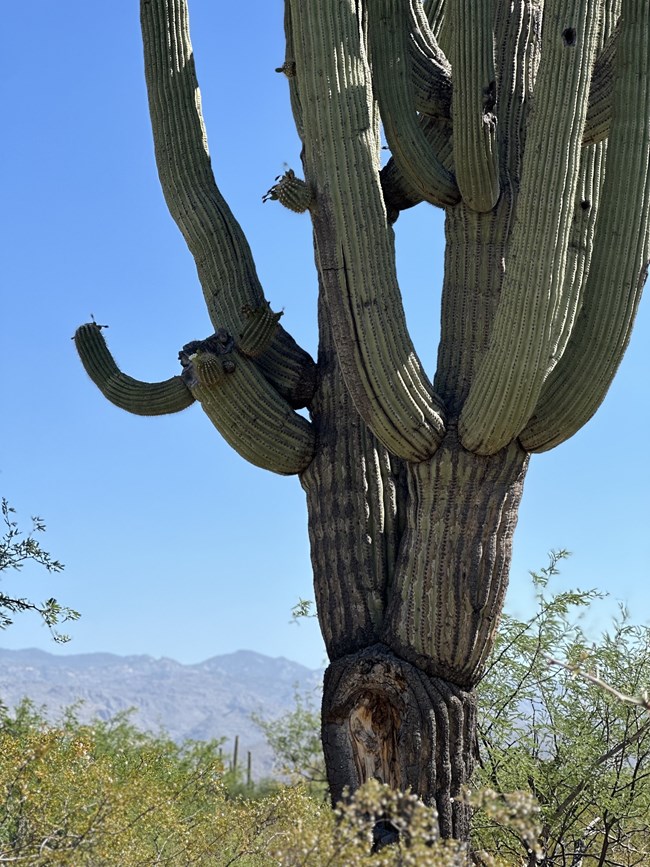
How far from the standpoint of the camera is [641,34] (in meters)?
5.70

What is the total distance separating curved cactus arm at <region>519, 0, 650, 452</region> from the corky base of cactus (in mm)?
1241

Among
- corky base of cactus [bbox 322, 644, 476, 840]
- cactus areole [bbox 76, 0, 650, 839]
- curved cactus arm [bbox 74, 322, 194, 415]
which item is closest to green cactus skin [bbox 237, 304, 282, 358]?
cactus areole [bbox 76, 0, 650, 839]

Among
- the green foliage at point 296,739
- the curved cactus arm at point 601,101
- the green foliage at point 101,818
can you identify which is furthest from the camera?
the green foliage at point 296,739

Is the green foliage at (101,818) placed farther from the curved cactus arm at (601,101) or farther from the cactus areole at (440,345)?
the curved cactus arm at (601,101)

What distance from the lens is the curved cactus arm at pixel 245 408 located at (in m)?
6.09

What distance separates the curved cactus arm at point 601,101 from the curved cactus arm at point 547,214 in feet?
2.66

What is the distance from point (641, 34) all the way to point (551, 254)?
1.27 meters

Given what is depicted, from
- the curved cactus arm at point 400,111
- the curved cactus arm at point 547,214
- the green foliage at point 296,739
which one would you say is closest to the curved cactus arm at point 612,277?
the curved cactus arm at point 547,214

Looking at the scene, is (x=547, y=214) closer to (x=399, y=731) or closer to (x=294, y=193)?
(x=294, y=193)

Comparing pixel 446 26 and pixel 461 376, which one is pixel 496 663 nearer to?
pixel 461 376

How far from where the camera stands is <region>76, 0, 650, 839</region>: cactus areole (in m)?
5.40

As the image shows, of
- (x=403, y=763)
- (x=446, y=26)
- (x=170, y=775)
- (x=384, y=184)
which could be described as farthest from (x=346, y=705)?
(x=170, y=775)

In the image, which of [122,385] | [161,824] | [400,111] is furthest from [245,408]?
[161,824]

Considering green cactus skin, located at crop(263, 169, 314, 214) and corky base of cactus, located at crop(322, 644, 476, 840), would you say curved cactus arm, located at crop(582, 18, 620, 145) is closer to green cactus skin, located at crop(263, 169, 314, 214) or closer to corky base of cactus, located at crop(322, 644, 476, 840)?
green cactus skin, located at crop(263, 169, 314, 214)
